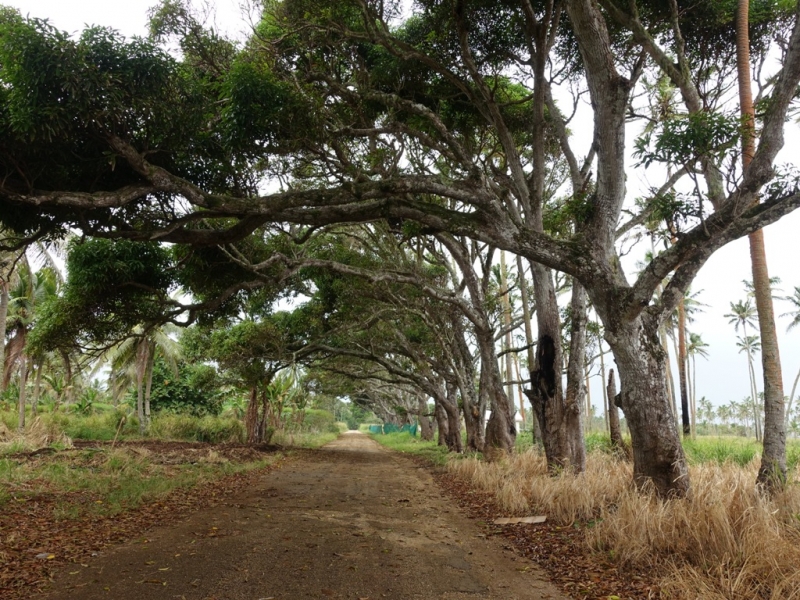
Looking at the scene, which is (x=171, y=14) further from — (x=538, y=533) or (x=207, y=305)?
(x=538, y=533)

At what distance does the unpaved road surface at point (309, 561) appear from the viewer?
4.32 metres

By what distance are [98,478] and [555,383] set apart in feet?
26.8

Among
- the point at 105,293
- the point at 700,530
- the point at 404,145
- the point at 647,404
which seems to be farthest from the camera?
the point at 404,145

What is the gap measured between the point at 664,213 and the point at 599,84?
2061 mm

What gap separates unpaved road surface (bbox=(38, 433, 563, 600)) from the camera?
432 centimetres

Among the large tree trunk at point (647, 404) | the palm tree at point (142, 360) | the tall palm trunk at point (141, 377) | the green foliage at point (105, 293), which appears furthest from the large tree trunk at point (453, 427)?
the large tree trunk at point (647, 404)

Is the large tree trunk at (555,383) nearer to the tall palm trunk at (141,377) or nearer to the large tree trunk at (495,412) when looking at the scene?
the large tree trunk at (495,412)

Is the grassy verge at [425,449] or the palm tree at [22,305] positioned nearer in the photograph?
the grassy verge at [425,449]

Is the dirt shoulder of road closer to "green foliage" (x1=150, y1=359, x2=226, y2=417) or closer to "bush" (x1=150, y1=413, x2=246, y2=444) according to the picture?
"bush" (x1=150, y1=413, x2=246, y2=444)

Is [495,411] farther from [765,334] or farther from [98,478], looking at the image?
[98,478]

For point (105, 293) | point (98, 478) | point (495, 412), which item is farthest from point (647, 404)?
point (105, 293)

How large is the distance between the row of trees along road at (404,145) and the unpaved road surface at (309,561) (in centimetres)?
255

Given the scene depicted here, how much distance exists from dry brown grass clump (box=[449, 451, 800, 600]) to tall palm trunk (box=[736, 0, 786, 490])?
367 millimetres

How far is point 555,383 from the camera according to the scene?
10023 mm
